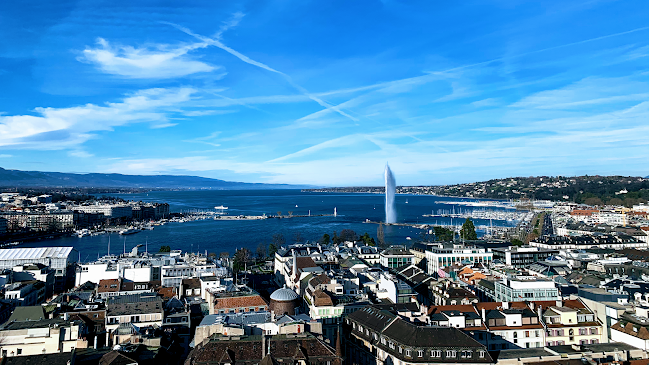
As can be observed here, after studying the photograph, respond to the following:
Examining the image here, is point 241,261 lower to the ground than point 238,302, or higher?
lower

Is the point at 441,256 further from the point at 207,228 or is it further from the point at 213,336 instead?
the point at 207,228

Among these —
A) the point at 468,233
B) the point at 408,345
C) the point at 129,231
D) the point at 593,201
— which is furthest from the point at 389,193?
the point at 408,345

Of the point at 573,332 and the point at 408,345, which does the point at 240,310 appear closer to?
the point at 408,345

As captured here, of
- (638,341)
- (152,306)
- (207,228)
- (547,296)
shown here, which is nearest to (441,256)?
(547,296)

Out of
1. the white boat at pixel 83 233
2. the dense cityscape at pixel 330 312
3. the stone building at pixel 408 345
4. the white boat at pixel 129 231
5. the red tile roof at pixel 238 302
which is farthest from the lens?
the white boat at pixel 129 231

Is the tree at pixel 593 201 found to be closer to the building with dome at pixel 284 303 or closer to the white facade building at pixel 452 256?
the white facade building at pixel 452 256

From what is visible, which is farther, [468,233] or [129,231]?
[129,231]

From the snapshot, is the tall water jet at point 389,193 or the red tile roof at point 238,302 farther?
the tall water jet at point 389,193

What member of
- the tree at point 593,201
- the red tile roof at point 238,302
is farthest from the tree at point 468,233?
the tree at point 593,201
